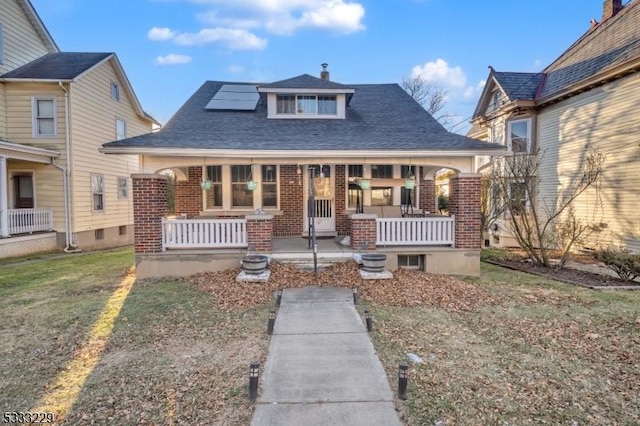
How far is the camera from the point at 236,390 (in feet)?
11.6

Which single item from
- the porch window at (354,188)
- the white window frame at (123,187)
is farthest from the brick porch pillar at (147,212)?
the white window frame at (123,187)

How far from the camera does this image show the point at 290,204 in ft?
37.9

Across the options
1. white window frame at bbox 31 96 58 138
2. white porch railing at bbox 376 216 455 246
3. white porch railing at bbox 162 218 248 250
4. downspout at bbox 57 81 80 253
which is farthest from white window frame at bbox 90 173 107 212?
white porch railing at bbox 376 216 455 246

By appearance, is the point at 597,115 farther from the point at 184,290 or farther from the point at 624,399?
the point at 184,290

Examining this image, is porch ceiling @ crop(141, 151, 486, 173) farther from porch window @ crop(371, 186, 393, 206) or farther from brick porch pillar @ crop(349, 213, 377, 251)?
porch window @ crop(371, 186, 393, 206)

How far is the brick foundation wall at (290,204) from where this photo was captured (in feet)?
37.8

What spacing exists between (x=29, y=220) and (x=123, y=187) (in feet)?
16.5

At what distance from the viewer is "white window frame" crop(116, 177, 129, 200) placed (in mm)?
16811

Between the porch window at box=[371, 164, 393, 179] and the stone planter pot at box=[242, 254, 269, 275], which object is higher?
the porch window at box=[371, 164, 393, 179]

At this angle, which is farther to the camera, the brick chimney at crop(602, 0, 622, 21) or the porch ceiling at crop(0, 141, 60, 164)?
the brick chimney at crop(602, 0, 622, 21)

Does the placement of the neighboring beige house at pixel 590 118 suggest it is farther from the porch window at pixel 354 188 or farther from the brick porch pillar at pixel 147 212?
the brick porch pillar at pixel 147 212

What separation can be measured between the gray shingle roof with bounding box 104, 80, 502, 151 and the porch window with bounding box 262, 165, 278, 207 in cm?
149

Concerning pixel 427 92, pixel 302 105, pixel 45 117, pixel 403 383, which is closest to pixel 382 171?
pixel 302 105

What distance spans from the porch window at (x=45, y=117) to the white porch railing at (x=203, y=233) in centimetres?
846
